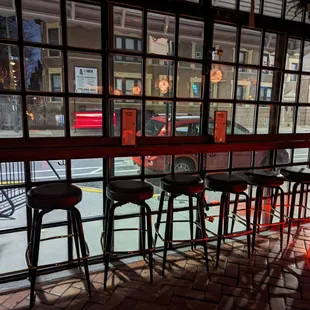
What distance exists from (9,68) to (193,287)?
2086mm

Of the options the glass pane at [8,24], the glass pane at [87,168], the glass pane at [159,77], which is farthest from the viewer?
the glass pane at [159,77]

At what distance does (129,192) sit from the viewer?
1960 millimetres

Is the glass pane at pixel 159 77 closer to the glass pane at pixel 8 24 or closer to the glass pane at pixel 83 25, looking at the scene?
the glass pane at pixel 83 25

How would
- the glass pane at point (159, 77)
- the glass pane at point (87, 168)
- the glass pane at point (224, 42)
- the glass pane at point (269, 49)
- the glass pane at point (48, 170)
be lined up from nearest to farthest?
the glass pane at point (48, 170), the glass pane at point (87, 168), the glass pane at point (159, 77), the glass pane at point (224, 42), the glass pane at point (269, 49)

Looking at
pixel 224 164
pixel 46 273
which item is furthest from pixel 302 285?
pixel 46 273

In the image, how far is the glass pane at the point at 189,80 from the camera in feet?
8.35

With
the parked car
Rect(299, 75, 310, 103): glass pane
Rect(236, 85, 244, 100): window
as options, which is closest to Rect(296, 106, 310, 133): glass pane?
Rect(299, 75, 310, 103): glass pane

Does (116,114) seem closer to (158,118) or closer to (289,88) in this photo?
(158,118)

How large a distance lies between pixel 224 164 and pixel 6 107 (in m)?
2.01

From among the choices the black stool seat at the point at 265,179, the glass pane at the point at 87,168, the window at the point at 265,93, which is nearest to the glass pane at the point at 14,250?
the glass pane at the point at 87,168

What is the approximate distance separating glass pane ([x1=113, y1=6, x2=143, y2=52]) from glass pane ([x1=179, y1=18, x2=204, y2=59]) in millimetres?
393

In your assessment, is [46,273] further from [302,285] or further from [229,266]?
[302,285]

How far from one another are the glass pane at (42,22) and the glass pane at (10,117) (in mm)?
446

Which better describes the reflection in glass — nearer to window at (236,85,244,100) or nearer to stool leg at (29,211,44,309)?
stool leg at (29,211,44,309)
